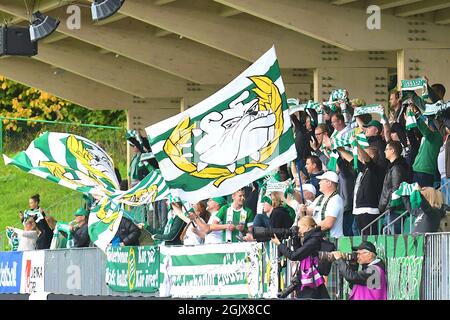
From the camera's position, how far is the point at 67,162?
26281 millimetres

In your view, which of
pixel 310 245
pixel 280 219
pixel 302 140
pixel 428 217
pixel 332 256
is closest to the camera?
pixel 428 217

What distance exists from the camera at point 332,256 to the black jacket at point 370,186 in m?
1.17

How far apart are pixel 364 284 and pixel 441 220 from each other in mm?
1076

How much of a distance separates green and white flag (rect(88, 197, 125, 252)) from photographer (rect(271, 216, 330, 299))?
259 inches

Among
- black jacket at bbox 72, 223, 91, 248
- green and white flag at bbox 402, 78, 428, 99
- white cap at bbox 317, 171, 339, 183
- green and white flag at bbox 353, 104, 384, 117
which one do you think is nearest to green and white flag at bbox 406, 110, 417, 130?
green and white flag at bbox 402, 78, 428, 99

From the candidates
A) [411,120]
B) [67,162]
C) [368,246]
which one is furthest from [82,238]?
[368,246]

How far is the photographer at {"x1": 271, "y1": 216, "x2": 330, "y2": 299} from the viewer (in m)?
17.8

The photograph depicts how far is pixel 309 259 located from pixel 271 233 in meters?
1.22

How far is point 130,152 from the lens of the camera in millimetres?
33250

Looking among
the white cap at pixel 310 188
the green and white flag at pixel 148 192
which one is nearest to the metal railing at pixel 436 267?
the white cap at pixel 310 188

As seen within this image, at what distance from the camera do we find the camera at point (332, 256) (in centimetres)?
1700

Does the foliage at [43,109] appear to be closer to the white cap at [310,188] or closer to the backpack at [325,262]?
the white cap at [310,188]

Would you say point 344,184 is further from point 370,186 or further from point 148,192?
point 148,192

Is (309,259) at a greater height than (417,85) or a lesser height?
lesser
